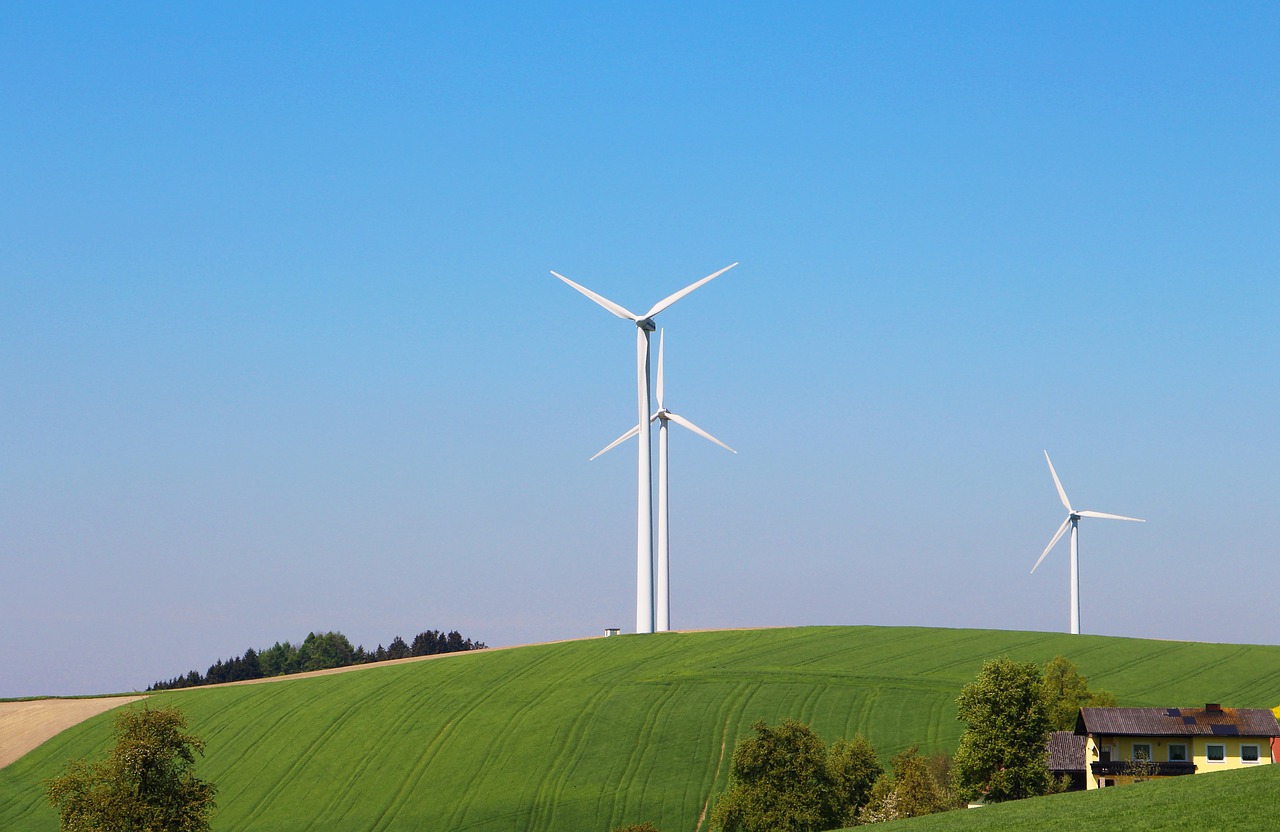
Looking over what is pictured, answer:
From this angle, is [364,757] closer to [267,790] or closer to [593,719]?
[267,790]

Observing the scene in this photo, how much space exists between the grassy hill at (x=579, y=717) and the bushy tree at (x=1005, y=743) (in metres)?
14.6

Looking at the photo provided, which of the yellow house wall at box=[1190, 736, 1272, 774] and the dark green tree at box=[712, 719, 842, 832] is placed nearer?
the dark green tree at box=[712, 719, 842, 832]

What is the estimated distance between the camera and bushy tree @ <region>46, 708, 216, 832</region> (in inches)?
2322

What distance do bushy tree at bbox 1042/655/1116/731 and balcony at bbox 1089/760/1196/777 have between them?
12.7 m

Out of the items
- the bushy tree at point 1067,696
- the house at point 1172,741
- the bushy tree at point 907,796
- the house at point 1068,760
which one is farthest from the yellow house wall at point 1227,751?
the bushy tree at point 1067,696

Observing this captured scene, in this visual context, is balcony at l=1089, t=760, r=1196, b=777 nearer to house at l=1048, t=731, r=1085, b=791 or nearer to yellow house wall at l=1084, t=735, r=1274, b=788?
yellow house wall at l=1084, t=735, r=1274, b=788

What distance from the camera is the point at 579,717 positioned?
9912 centimetres

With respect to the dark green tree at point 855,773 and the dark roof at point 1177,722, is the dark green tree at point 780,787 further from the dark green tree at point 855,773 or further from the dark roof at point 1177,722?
the dark roof at point 1177,722

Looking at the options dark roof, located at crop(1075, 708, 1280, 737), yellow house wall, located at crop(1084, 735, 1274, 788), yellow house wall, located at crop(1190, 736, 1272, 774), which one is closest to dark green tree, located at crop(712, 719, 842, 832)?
dark roof, located at crop(1075, 708, 1280, 737)

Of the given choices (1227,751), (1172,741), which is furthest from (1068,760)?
(1227,751)

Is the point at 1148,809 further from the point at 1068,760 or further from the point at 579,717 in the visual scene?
the point at 579,717

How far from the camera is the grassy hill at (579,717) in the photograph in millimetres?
84688

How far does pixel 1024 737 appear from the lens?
Answer: 71.7m

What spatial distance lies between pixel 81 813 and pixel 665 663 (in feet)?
198
